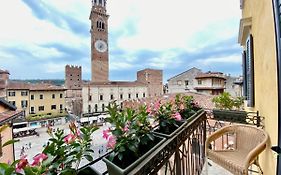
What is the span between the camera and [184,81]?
23.2 meters

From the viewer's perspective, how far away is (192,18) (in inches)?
326

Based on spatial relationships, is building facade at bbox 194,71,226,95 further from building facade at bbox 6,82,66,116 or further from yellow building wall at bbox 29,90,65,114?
building facade at bbox 6,82,66,116

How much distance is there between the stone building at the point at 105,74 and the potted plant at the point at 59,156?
1218 inches

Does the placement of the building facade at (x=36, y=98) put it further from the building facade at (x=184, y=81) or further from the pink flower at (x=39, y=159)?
the pink flower at (x=39, y=159)

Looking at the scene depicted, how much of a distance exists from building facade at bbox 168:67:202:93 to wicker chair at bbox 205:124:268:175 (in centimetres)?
2061

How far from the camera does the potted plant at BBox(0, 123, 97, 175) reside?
2.15 feet

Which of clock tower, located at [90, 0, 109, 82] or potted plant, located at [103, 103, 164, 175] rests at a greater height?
clock tower, located at [90, 0, 109, 82]

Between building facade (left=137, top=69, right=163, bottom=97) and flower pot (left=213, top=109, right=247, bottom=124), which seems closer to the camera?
flower pot (left=213, top=109, right=247, bottom=124)

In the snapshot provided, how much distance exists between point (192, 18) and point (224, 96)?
12.5 ft

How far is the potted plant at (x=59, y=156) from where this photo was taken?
0.65m

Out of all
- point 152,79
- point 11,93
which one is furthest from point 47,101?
point 152,79

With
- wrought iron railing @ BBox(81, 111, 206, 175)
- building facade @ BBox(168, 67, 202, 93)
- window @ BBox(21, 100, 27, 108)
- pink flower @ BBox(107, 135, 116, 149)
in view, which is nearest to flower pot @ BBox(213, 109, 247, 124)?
wrought iron railing @ BBox(81, 111, 206, 175)

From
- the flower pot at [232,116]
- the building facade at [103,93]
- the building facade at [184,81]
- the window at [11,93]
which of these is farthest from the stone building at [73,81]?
the flower pot at [232,116]

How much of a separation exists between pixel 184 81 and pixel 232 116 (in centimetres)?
2042
